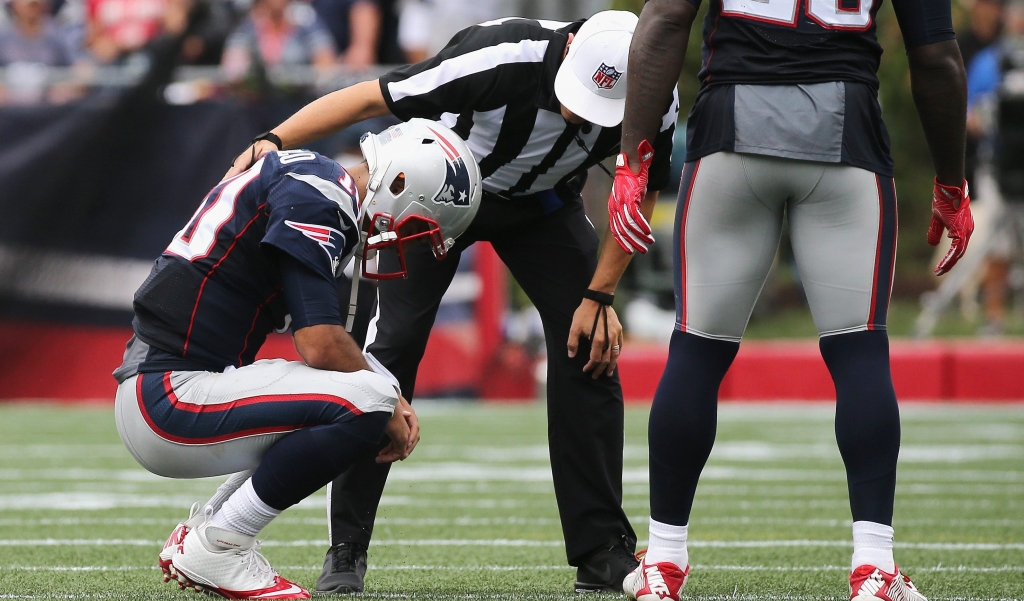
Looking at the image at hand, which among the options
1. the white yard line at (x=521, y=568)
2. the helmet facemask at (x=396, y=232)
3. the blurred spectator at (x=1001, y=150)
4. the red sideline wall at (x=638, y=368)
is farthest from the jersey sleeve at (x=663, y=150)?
the blurred spectator at (x=1001, y=150)

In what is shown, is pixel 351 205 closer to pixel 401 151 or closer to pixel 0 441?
pixel 401 151

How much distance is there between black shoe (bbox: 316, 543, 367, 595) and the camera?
3664 mm

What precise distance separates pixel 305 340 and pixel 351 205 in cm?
33

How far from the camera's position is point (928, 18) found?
321cm

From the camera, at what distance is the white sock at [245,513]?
336 cm

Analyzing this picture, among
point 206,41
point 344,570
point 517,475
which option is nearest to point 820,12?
point 344,570

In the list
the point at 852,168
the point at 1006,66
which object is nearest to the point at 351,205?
the point at 852,168

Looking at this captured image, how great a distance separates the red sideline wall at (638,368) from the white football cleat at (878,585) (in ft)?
22.7

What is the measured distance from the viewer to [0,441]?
7.72m

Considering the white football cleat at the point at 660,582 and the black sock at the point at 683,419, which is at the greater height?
the black sock at the point at 683,419

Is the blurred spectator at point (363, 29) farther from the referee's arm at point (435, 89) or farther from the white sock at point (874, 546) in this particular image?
the white sock at point (874, 546)

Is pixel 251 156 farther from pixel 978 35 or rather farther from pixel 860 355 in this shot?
pixel 978 35

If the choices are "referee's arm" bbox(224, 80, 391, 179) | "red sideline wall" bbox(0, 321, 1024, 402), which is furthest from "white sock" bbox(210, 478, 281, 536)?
"red sideline wall" bbox(0, 321, 1024, 402)

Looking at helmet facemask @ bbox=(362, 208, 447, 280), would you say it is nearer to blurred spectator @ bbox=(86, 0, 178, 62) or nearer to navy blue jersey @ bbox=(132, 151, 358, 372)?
navy blue jersey @ bbox=(132, 151, 358, 372)
